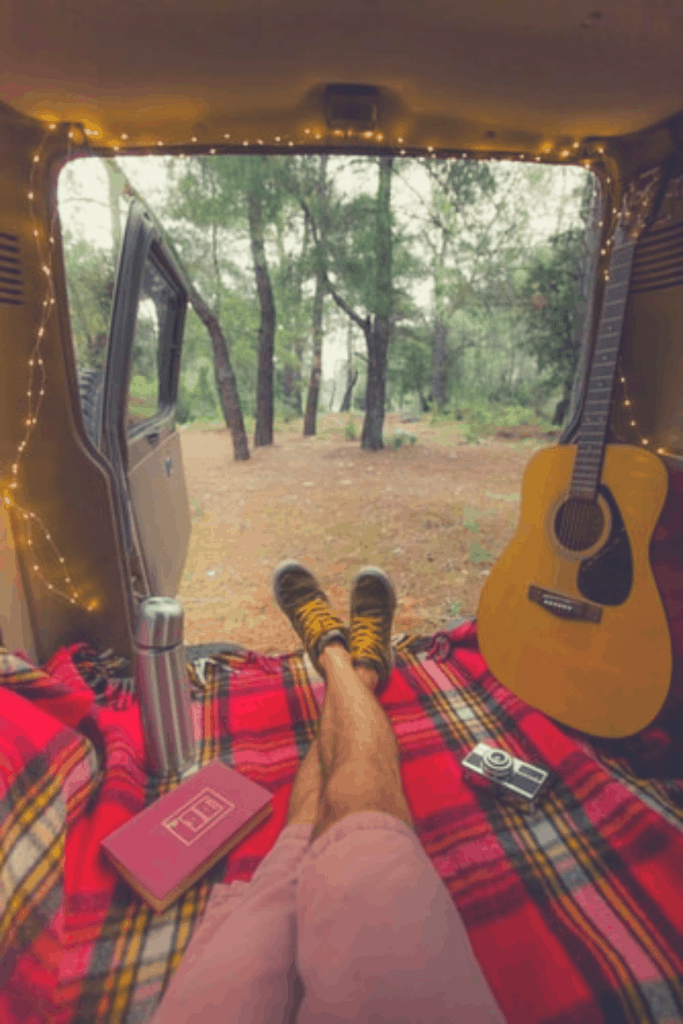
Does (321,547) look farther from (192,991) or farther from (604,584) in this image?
(192,991)

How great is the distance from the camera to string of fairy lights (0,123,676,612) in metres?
1.74

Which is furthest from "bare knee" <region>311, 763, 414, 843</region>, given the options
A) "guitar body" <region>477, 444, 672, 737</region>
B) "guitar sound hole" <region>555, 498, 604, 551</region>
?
"guitar sound hole" <region>555, 498, 604, 551</region>

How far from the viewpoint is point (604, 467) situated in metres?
1.71

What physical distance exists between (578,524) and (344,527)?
2.82 meters

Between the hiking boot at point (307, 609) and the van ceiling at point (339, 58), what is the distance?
1.89m

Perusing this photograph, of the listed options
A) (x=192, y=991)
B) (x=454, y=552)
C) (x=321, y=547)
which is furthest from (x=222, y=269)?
(x=192, y=991)

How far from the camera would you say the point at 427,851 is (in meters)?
1.38

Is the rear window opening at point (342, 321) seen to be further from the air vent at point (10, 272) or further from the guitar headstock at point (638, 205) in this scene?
the guitar headstock at point (638, 205)

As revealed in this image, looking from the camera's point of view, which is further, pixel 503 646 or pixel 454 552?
pixel 454 552

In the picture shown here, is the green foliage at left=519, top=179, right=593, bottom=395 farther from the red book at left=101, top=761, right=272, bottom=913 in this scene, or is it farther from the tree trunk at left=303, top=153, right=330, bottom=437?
the red book at left=101, top=761, right=272, bottom=913

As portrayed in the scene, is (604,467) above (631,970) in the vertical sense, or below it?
above

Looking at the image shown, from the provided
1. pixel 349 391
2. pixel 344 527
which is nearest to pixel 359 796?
pixel 344 527

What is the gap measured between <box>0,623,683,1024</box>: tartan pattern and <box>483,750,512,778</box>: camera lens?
8 cm

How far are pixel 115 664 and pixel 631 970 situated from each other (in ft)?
6.40
